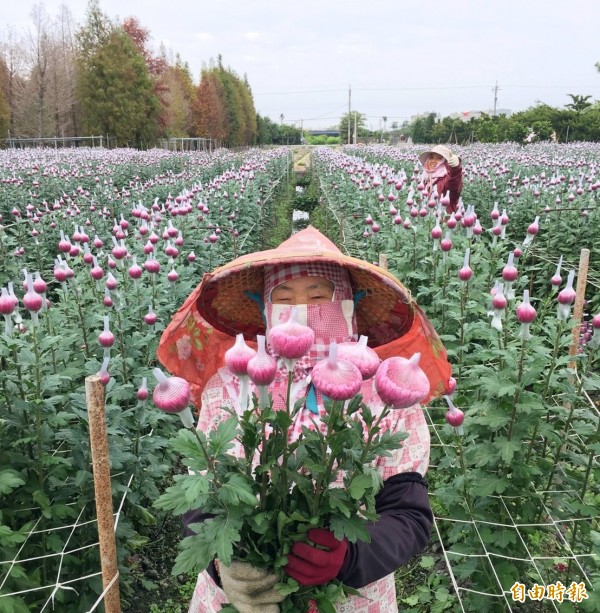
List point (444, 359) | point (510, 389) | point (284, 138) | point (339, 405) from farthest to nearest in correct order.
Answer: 1. point (284, 138)
2. point (510, 389)
3. point (444, 359)
4. point (339, 405)

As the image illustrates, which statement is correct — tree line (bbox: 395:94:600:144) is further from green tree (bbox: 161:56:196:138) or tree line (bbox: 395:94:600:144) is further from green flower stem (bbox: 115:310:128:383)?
green flower stem (bbox: 115:310:128:383)

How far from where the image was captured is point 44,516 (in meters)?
2.09

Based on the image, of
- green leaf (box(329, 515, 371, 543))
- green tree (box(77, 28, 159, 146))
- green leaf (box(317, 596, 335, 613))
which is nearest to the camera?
green leaf (box(329, 515, 371, 543))

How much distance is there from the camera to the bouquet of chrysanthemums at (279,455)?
87 centimetres

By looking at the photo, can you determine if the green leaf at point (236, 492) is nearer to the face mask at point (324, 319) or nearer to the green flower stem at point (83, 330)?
the face mask at point (324, 319)

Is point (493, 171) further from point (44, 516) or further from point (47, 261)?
point (44, 516)

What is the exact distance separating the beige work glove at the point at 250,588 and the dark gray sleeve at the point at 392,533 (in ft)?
0.52

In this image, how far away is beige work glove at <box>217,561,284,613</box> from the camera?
104 cm

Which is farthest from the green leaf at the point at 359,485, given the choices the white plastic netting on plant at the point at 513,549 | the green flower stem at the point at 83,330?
the green flower stem at the point at 83,330

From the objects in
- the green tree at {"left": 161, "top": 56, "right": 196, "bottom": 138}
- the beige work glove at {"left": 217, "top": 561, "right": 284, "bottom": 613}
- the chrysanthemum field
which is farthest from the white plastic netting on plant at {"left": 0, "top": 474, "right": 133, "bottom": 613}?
the green tree at {"left": 161, "top": 56, "right": 196, "bottom": 138}

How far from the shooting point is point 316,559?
Answer: 104cm

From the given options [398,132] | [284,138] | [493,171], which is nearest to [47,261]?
[493,171]

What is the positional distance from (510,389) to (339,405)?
137 cm

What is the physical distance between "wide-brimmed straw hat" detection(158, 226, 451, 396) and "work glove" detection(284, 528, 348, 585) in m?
0.60
